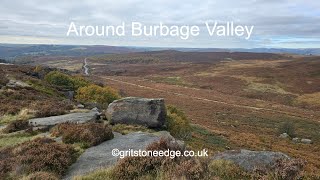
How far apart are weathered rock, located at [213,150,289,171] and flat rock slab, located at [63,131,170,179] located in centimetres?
299

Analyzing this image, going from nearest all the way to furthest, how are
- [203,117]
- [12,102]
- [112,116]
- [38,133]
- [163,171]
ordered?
[163,171], [38,133], [112,116], [12,102], [203,117]

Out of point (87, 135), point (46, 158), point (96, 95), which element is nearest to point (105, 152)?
point (87, 135)

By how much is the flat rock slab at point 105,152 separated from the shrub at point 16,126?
5.60 m

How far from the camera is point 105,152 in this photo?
12469mm

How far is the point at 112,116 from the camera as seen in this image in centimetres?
1973

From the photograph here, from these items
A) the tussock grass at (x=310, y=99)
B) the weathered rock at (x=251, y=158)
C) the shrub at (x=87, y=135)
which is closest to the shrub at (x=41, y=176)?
the shrub at (x=87, y=135)

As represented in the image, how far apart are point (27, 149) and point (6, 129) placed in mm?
6569

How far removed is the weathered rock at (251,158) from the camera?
414 inches

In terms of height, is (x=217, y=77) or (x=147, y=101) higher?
(x=147, y=101)

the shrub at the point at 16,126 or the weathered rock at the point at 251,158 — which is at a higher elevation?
the weathered rock at the point at 251,158

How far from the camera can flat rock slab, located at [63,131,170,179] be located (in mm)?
10684

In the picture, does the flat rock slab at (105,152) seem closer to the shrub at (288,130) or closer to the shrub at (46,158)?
the shrub at (46,158)

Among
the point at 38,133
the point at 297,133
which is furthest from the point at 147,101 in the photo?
the point at 297,133

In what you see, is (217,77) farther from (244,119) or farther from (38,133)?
(38,133)
